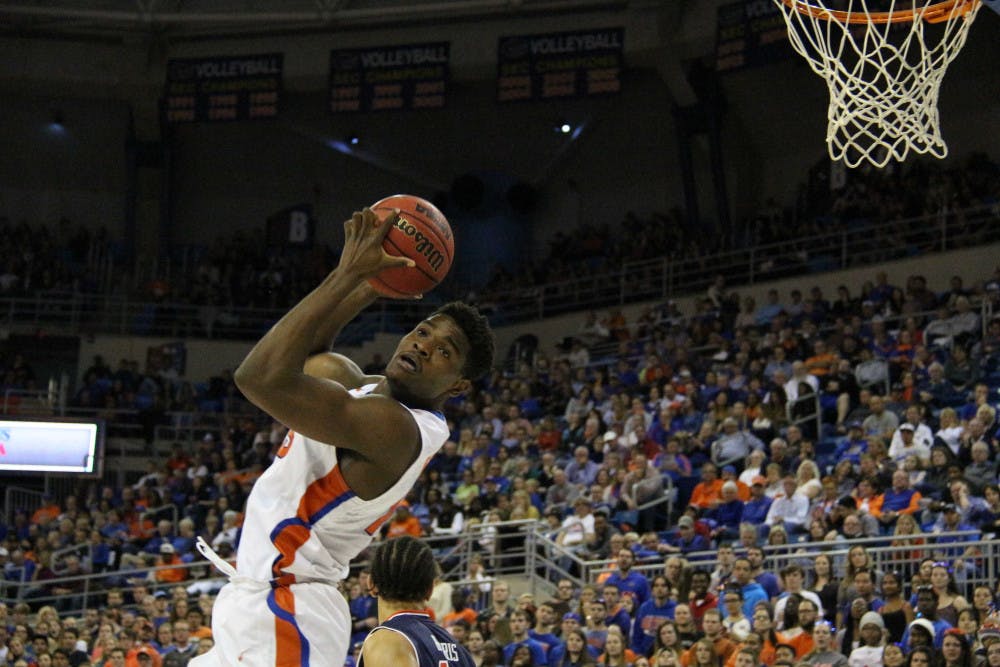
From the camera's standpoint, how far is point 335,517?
3973 millimetres

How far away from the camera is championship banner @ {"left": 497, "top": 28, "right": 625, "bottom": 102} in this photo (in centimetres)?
2012

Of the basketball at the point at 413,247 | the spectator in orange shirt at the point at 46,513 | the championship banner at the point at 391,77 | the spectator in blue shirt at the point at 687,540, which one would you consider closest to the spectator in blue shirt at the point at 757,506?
the spectator in blue shirt at the point at 687,540

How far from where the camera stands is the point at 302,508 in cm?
394

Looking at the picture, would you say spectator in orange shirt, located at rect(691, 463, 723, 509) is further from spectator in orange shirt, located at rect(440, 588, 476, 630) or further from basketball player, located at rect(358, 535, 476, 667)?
basketball player, located at rect(358, 535, 476, 667)

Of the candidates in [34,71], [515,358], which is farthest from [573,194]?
[34,71]

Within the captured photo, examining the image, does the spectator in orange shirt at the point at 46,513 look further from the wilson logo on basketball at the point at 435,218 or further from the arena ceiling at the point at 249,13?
the wilson logo on basketball at the point at 435,218

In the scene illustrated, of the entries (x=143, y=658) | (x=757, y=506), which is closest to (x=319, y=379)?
(x=143, y=658)

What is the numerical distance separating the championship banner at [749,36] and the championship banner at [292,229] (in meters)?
9.95

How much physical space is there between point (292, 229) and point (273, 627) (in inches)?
903

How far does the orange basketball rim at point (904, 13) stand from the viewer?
9188 millimetres

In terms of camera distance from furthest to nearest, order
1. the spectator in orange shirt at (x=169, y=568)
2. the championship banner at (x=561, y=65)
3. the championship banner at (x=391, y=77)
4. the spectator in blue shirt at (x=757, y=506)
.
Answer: the championship banner at (x=391, y=77)
the championship banner at (x=561, y=65)
the spectator in orange shirt at (x=169, y=568)
the spectator in blue shirt at (x=757, y=506)

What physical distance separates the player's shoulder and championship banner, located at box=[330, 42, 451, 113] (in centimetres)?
1713

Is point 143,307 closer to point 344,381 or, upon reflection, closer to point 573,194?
point 573,194

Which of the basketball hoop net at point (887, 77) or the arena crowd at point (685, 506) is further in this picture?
the arena crowd at point (685, 506)
